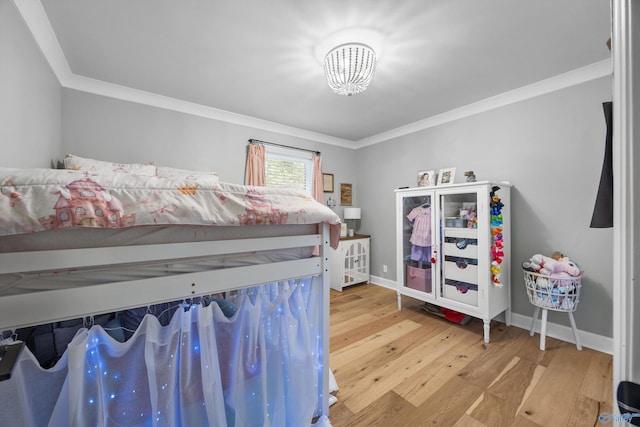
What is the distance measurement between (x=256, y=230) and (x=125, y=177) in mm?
510

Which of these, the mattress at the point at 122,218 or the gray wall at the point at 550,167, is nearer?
the mattress at the point at 122,218

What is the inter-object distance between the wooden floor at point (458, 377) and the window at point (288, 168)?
6.55 ft

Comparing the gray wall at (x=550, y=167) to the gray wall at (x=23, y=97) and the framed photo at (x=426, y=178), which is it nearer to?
the framed photo at (x=426, y=178)

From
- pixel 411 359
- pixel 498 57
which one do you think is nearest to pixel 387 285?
pixel 411 359

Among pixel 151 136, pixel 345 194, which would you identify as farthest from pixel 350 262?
pixel 151 136

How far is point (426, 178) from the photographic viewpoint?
3.17 metres

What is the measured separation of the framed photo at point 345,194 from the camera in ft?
13.4

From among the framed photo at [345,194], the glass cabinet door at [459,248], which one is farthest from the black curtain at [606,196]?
the framed photo at [345,194]

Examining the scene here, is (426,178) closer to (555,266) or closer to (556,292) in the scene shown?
(555,266)

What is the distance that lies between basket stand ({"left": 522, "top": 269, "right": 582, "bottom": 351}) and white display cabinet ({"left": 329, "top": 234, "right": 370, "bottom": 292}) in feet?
6.66

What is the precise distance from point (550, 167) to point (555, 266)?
92 cm

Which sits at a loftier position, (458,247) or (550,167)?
(550,167)

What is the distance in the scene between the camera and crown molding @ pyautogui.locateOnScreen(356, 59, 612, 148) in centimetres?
203

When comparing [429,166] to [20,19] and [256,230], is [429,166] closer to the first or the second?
[256,230]
